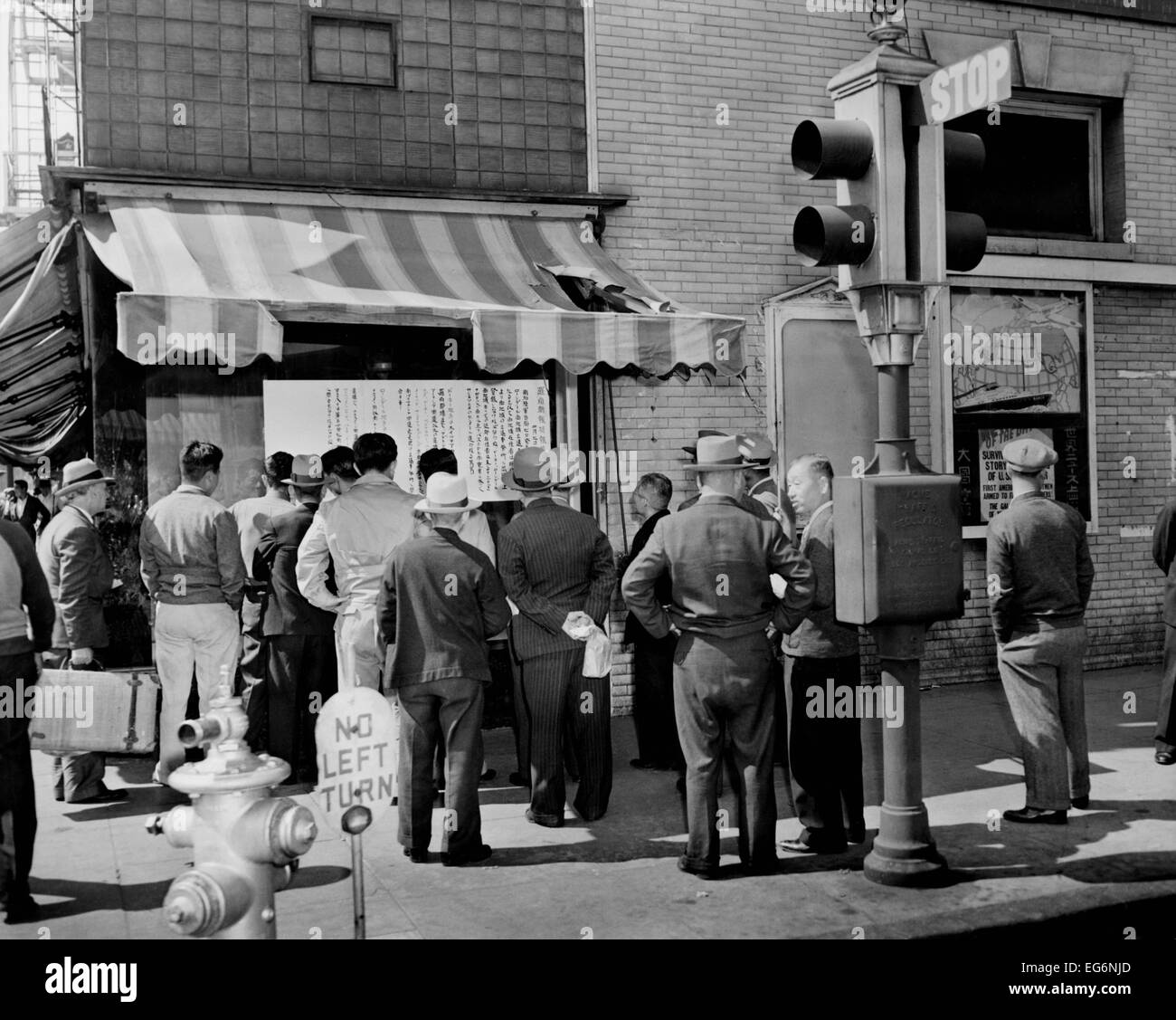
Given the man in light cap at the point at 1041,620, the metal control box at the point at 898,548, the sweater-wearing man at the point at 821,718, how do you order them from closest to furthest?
the metal control box at the point at 898,548 < the sweater-wearing man at the point at 821,718 < the man in light cap at the point at 1041,620

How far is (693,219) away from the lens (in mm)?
9516

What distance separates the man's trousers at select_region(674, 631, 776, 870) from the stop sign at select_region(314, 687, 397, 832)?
1.83 m

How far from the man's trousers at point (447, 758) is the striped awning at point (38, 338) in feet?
13.9

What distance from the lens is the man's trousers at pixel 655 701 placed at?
7.75 m

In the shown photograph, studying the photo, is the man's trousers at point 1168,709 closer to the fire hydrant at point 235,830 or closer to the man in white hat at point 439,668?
the man in white hat at point 439,668

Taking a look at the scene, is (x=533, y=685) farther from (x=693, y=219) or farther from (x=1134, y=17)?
(x=1134, y=17)

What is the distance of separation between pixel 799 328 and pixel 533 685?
4501 millimetres

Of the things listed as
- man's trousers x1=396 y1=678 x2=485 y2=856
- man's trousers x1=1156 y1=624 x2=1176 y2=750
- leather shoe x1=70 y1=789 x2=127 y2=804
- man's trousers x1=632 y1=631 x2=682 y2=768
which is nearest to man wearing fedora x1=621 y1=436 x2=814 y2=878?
man's trousers x1=396 y1=678 x2=485 y2=856

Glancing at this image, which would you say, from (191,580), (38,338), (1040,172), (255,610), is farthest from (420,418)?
(1040,172)

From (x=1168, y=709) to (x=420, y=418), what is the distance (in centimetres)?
544

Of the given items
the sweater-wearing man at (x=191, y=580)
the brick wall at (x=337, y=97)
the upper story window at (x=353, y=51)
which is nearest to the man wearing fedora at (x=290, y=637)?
the sweater-wearing man at (x=191, y=580)

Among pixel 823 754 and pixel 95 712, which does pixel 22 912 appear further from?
pixel 823 754

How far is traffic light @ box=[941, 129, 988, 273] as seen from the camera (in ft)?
18.0
